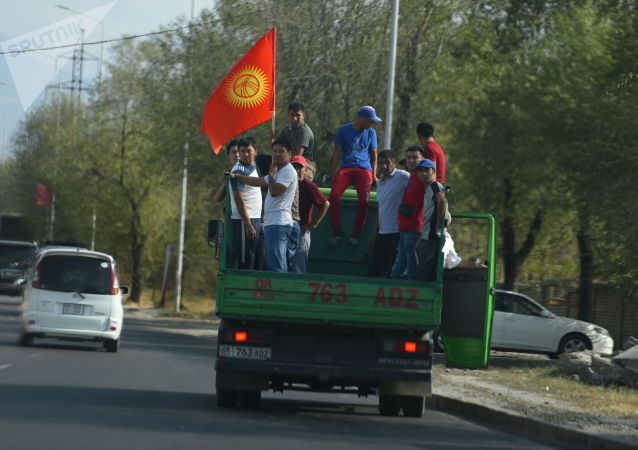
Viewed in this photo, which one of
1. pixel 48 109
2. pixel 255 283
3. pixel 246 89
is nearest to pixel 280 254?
pixel 255 283

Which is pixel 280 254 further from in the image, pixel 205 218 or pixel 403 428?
pixel 205 218

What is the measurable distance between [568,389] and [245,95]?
289 inches

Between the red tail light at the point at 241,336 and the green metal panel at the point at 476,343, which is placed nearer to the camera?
the red tail light at the point at 241,336

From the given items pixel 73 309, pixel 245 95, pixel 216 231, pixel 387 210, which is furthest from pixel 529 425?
pixel 73 309

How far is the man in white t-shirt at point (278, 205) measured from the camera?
43.6ft

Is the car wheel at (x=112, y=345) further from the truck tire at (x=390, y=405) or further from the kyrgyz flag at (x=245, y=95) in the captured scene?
the truck tire at (x=390, y=405)

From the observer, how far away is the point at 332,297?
42.1ft

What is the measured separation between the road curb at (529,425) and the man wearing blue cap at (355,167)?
2.54m

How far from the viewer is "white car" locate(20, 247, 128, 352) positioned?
23484 mm

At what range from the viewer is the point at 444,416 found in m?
15.1

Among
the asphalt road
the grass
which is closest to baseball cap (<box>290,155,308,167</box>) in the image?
the asphalt road

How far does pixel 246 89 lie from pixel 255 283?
9.44 metres

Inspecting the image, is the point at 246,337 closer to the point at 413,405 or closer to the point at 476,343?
the point at 413,405

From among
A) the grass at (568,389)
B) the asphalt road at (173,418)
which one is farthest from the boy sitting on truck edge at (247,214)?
the grass at (568,389)
